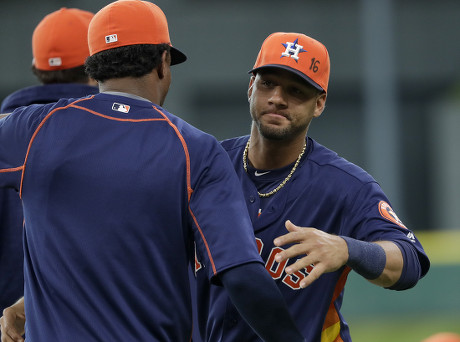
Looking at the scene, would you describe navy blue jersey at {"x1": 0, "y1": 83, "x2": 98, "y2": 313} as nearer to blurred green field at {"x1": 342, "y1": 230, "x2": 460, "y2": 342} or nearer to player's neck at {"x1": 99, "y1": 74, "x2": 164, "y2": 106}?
player's neck at {"x1": 99, "y1": 74, "x2": 164, "y2": 106}

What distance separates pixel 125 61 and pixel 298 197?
94 cm

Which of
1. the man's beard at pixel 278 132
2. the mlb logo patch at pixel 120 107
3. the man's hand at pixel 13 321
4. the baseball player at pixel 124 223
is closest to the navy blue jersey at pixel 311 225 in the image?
the man's beard at pixel 278 132

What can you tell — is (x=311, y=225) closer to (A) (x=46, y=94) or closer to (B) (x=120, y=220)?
(B) (x=120, y=220)

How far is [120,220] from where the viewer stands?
263 centimetres

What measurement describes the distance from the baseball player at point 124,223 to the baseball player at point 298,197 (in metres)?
0.54

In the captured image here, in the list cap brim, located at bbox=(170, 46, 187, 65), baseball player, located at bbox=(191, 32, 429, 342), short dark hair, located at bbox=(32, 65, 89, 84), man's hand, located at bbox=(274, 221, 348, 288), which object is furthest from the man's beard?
short dark hair, located at bbox=(32, 65, 89, 84)

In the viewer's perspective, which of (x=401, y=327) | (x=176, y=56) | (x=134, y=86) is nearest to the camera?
(x=134, y=86)

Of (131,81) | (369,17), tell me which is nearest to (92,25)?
(131,81)

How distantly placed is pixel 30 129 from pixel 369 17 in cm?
1241

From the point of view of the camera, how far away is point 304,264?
2.60 metres

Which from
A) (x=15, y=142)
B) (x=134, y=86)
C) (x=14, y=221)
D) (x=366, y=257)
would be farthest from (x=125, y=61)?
(x=366, y=257)

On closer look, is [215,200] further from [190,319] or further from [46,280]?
[46,280]

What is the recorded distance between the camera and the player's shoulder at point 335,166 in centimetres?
328

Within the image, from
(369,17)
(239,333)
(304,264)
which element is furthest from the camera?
(369,17)
